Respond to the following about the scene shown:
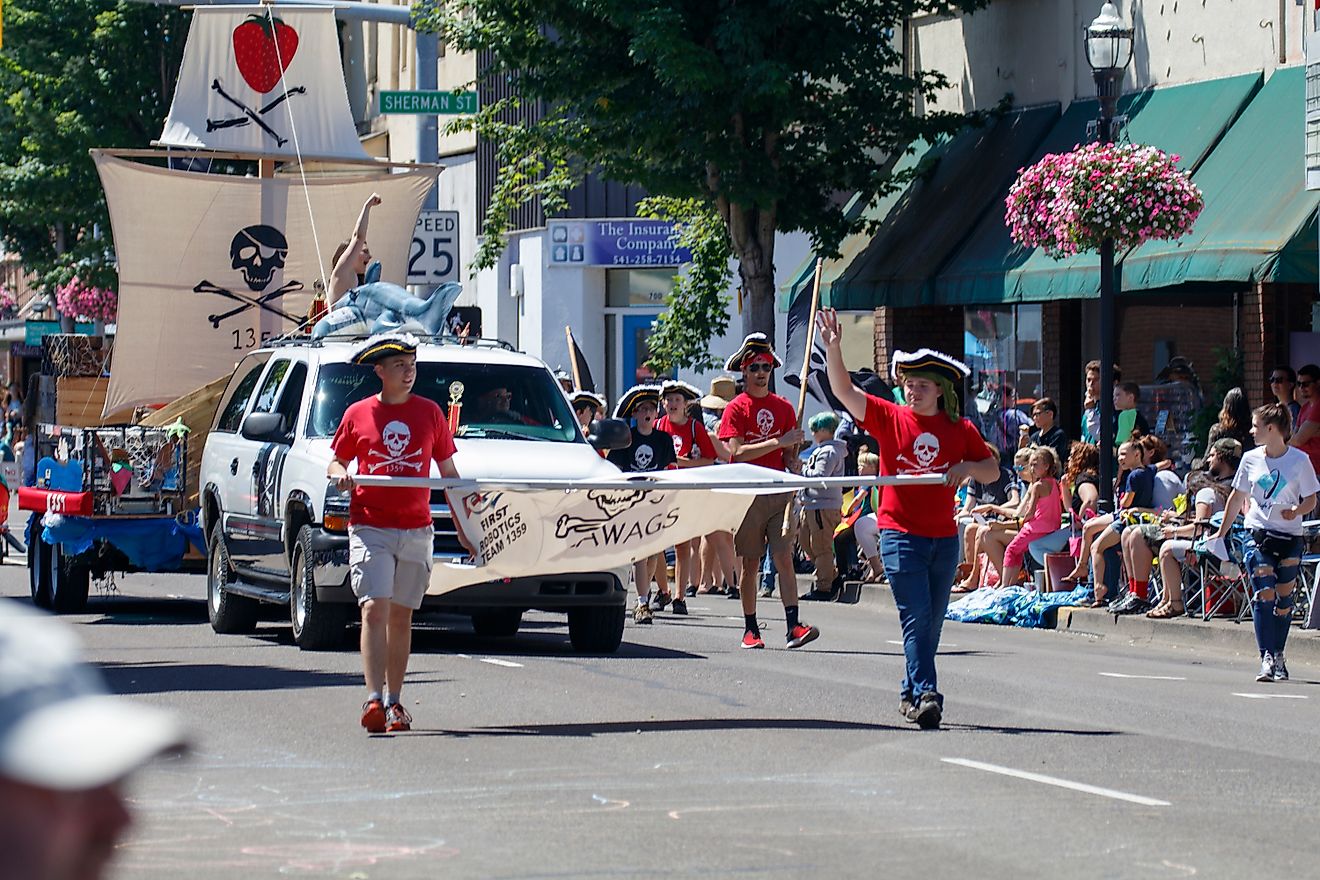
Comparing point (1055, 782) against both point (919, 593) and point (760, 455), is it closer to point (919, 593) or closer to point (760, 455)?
point (919, 593)

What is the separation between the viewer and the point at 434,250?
2623 cm

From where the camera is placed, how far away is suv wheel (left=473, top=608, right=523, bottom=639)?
52.0ft

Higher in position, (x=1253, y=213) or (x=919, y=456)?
(x=1253, y=213)

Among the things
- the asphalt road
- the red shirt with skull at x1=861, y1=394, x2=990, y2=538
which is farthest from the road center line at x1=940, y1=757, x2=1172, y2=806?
the red shirt with skull at x1=861, y1=394, x2=990, y2=538

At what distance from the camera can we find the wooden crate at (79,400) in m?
20.0

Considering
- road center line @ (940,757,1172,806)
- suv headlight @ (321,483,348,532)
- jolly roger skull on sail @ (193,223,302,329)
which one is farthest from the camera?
jolly roger skull on sail @ (193,223,302,329)

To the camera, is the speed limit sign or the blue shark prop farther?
the speed limit sign

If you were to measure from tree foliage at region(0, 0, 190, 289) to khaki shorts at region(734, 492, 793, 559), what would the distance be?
3025 centimetres

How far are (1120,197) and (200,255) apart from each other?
10434mm

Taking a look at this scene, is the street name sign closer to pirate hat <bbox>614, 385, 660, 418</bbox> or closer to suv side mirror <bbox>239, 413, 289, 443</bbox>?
pirate hat <bbox>614, 385, 660, 418</bbox>

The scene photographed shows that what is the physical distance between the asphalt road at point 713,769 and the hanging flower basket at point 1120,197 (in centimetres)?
523

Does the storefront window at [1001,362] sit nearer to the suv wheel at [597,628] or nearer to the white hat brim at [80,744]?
the suv wheel at [597,628]

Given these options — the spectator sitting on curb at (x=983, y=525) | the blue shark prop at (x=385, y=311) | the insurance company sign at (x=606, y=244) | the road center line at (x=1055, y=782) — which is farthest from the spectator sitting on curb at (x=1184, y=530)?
the insurance company sign at (x=606, y=244)

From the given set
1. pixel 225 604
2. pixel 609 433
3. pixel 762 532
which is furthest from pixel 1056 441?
pixel 225 604
